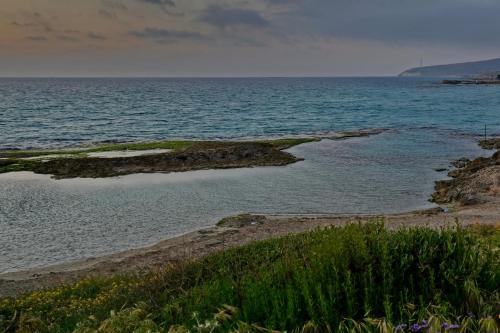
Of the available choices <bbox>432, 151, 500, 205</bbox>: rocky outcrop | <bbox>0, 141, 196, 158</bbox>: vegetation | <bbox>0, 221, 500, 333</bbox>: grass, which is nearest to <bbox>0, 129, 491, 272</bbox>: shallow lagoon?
<bbox>432, 151, 500, 205</bbox>: rocky outcrop

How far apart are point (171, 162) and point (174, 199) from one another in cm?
1077

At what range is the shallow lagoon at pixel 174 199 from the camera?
18859mm

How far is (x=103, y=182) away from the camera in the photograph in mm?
30125

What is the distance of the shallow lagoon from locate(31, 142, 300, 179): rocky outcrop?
5.01ft

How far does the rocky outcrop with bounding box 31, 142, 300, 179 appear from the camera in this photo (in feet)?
109

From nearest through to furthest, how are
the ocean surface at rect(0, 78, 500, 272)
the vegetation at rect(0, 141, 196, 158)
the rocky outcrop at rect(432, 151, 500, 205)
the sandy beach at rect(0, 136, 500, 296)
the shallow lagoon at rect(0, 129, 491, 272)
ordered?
the sandy beach at rect(0, 136, 500, 296)
the shallow lagoon at rect(0, 129, 491, 272)
the ocean surface at rect(0, 78, 500, 272)
the rocky outcrop at rect(432, 151, 500, 205)
the vegetation at rect(0, 141, 196, 158)

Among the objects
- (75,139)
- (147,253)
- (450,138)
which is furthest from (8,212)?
(450,138)

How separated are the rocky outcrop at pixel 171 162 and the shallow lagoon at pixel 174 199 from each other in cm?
153

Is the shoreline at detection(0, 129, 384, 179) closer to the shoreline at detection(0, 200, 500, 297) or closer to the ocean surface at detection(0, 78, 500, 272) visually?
the ocean surface at detection(0, 78, 500, 272)

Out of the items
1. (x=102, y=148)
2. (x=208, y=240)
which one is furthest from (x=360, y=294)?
(x=102, y=148)

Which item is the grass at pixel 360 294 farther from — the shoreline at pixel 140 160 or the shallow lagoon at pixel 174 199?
the shoreline at pixel 140 160

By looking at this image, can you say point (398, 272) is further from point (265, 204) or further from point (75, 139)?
point (75, 139)

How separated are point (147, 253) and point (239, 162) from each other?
20127 millimetres

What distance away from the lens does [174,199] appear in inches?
998
